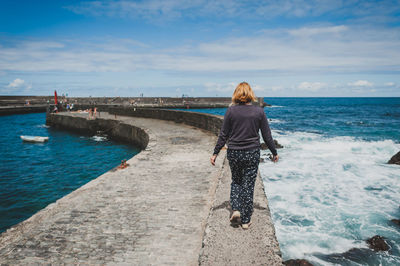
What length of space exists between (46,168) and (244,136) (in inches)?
481

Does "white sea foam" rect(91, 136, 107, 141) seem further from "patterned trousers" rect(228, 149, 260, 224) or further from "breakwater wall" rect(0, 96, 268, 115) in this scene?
"breakwater wall" rect(0, 96, 268, 115)

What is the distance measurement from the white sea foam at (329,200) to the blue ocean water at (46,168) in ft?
23.9

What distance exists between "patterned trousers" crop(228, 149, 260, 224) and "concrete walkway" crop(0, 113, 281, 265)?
276 millimetres

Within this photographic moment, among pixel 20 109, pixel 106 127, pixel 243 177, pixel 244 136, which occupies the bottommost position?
pixel 106 127

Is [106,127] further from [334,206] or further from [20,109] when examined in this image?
[20,109]

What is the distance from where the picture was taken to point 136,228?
3514mm

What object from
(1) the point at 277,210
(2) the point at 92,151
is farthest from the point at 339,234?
(2) the point at 92,151

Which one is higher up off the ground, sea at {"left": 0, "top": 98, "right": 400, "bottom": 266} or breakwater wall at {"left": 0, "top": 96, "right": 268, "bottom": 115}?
breakwater wall at {"left": 0, "top": 96, "right": 268, "bottom": 115}

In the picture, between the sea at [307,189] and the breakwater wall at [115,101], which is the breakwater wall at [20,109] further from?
the sea at [307,189]

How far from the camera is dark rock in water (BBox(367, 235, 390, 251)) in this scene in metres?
5.12

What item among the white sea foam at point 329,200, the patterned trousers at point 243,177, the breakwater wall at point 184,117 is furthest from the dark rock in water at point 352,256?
the breakwater wall at point 184,117

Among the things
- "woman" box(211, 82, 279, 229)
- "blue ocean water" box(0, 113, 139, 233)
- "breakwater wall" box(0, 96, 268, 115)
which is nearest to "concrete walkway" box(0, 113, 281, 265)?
"woman" box(211, 82, 279, 229)

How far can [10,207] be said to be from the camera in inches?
282

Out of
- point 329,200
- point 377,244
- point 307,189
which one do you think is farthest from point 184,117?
point 377,244
